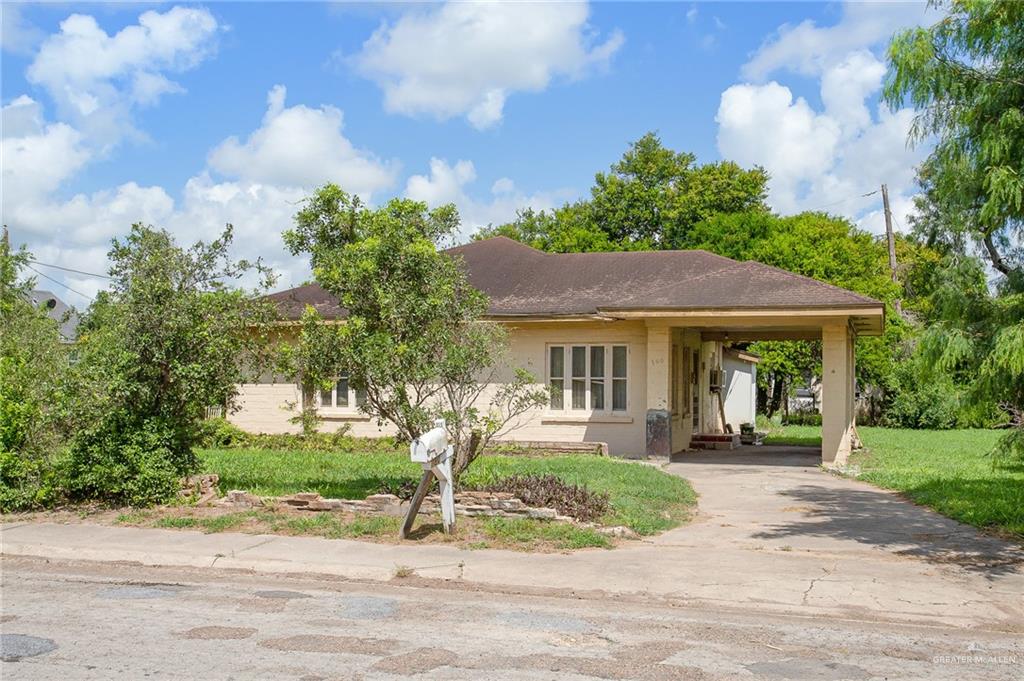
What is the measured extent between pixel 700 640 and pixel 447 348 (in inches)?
217

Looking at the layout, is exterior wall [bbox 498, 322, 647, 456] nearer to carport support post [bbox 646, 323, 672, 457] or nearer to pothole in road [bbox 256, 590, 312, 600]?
carport support post [bbox 646, 323, 672, 457]

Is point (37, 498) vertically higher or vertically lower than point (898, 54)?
lower

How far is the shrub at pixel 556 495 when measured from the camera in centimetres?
1123

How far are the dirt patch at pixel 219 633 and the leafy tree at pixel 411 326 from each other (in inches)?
178

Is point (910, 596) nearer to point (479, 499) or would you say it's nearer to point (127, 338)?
point (479, 499)

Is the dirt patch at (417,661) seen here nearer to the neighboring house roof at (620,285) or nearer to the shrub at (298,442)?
the neighboring house roof at (620,285)

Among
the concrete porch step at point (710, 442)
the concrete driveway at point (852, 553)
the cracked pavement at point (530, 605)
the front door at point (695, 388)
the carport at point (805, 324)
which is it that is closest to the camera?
the cracked pavement at point (530, 605)

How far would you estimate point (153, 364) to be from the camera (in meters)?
12.0

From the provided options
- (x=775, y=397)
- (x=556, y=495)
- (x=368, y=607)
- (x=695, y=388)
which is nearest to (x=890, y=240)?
(x=775, y=397)

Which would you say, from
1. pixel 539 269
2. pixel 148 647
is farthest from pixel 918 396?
pixel 148 647

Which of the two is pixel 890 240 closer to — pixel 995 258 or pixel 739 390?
pixel 739 390

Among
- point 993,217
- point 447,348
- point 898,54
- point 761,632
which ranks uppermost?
point 898,54

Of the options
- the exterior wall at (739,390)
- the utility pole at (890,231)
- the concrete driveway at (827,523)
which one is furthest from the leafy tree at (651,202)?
the concrete driveway at (827,523)

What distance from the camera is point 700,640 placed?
6770 mm
